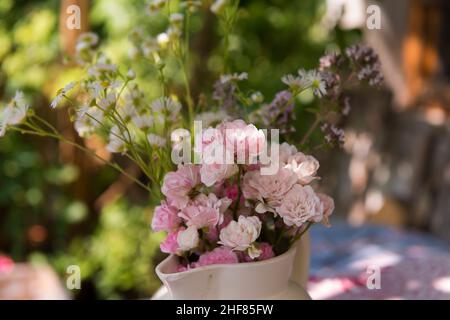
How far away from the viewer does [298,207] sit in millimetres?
846

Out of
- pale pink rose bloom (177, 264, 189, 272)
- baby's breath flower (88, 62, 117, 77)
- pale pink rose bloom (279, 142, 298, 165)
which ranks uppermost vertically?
baby's breath flower (88, 62, 117, 77)

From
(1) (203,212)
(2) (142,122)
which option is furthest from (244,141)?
(2) (142,122)

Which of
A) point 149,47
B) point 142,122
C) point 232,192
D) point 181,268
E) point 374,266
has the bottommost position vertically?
point 374,266

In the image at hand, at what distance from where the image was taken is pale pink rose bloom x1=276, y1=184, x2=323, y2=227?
84 cm

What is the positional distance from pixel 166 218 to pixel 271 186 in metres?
0.15

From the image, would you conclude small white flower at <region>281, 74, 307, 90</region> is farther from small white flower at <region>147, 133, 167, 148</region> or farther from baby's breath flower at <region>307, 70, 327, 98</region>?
small white flower at <region>147, 133, 167, 148</region>

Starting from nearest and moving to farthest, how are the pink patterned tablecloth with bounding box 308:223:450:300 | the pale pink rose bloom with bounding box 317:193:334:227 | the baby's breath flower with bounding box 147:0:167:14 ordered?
the pale pink rose bloom with bounding box 317:193:334:227 < the baby's breath flower with bounding box 147:0:167:14 < the pink patterned tablecloth with bounding box 308:223:450:300

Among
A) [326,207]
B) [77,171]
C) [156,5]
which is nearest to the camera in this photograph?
[326,207]

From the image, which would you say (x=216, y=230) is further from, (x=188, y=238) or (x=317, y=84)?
(x=317, y=84)

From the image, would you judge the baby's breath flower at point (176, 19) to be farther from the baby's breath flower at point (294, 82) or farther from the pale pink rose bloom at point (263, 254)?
the pale pink rose bloom at point (263, 254)

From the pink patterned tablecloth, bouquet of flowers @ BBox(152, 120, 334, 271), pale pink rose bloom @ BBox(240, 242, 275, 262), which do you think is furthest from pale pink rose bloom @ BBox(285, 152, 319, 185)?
the pink patterned tablecloth

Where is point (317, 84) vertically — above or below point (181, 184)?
above
